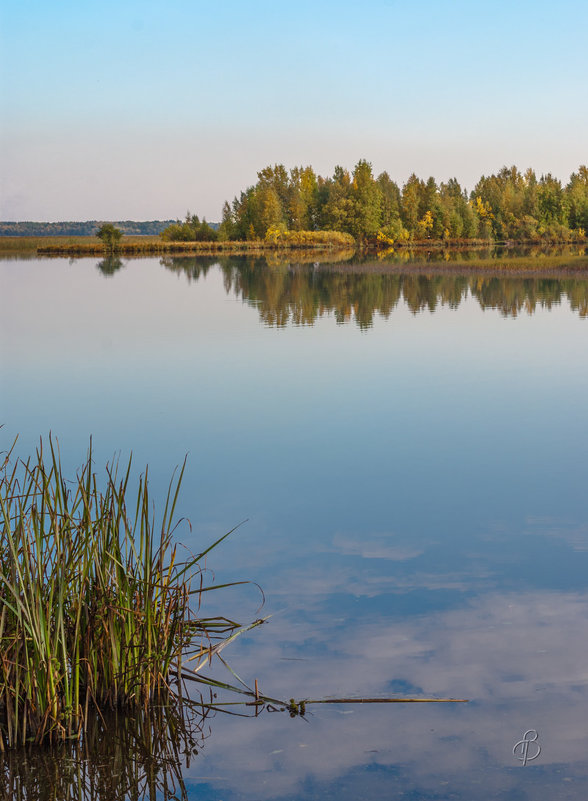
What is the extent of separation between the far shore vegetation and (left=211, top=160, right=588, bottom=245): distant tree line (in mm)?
107

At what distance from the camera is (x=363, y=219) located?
92375 mm

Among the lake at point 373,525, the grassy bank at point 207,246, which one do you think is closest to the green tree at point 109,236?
the grassy bank at point 207,246

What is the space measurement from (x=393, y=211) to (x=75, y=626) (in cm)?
9454

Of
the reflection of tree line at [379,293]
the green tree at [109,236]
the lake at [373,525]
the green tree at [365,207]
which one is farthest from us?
the green tree at [365,207]

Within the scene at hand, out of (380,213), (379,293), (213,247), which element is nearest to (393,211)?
(380,213)

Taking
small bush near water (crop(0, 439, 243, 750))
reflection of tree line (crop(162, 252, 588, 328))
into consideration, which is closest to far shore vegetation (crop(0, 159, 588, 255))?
reflection of tree line (crop(162, 252, 588, 328))

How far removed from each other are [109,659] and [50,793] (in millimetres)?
616

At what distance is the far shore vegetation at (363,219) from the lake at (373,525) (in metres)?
69.7

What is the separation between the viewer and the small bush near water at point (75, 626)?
3.80 m

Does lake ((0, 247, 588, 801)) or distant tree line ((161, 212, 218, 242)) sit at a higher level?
distant tree line ((161, 212, 218, 242))

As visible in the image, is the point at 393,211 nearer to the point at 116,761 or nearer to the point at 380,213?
the point at 380,213

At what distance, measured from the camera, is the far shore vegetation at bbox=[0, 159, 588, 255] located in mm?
88875

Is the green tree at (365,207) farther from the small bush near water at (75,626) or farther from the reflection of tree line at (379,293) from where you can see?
the small bush near water at (75,626)

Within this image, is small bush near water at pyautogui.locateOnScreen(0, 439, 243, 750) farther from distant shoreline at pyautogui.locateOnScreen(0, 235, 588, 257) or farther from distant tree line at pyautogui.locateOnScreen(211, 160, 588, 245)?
distant tree line at pyautogui.locateOnScreen(211, 160, 588, 245)
